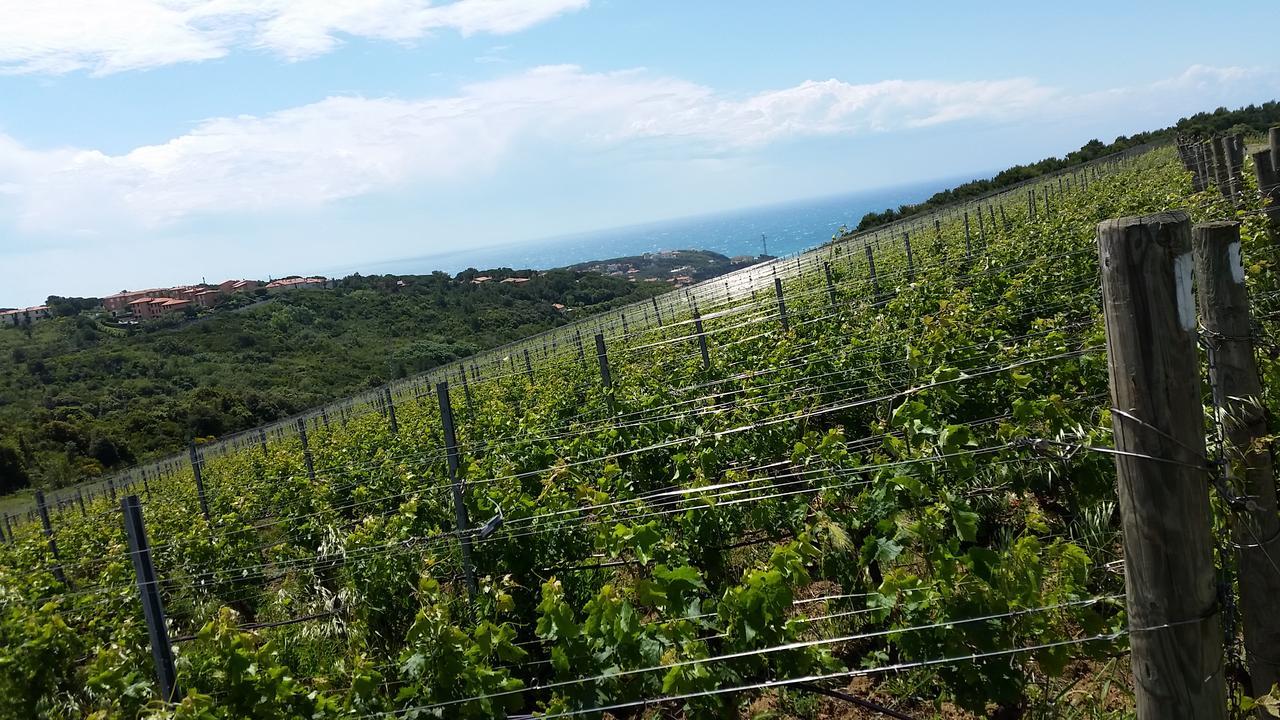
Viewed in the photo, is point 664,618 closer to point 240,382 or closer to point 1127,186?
point 1127,186

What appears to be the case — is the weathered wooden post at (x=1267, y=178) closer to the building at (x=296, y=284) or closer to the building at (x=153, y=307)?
the building at (x=296, y=284)

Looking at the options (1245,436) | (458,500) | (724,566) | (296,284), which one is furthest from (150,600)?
(296,284)

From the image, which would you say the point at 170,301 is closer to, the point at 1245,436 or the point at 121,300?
the point at 121,300

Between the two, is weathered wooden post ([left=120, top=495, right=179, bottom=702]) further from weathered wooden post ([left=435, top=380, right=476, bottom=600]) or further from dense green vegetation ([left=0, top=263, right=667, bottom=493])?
dense green vegetation ([left=0, top=263, right=667, bottom=493])

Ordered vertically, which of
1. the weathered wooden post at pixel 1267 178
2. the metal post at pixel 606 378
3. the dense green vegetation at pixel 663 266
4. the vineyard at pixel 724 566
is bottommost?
the vineyard at pixel 724 566

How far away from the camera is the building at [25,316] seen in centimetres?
8050

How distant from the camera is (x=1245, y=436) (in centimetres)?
216

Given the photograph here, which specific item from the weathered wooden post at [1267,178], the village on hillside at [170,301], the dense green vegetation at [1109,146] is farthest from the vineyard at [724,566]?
the village on hillside at [170,301]

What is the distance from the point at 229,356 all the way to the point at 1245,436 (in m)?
74.5

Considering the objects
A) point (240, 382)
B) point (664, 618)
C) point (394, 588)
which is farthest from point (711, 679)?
point (240, 382)

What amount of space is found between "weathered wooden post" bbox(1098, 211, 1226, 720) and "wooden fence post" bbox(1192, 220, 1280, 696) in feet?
1.62

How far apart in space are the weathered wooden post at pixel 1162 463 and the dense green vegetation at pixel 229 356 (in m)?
52.0

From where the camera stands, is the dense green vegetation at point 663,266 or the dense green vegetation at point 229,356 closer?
the dense green vegetation at point 229,356

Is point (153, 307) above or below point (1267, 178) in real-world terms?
above
